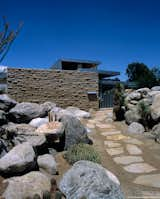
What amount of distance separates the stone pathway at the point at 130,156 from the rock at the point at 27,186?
1.45m

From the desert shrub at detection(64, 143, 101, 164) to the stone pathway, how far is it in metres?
0.50

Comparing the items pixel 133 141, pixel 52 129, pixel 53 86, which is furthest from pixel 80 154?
pixel 53 86

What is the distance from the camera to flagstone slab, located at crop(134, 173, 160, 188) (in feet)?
10.7

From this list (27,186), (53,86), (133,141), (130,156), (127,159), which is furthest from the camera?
(53,86)

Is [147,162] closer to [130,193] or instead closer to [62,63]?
[130,193]

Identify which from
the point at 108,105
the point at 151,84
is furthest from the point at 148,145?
the point at 151,84

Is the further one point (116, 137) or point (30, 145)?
point (116, 137)

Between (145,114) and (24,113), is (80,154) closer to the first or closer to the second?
(24,113)

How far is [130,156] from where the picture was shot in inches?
179

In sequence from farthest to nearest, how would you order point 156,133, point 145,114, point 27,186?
point 145,114
point 156,133
point 27,186

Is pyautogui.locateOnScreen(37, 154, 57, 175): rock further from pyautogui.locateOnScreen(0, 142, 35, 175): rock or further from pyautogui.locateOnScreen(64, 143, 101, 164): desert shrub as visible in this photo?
pyautogui.locateOnScreen(64, 143, 101, 164): desert shrub

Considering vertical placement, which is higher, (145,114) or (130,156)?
(145,114)

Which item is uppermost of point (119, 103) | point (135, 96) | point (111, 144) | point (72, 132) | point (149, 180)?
point (135, 96)

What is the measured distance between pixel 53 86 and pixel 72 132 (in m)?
5.85
